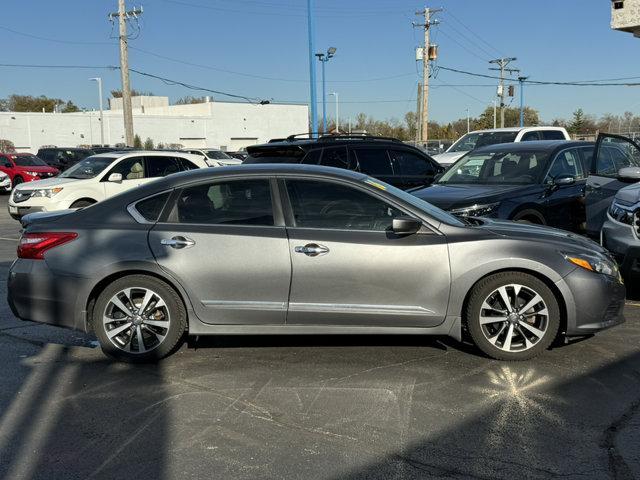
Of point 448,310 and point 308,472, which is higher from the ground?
point 448,310

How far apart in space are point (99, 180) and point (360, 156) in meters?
5.88

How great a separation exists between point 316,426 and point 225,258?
1621 millimetres

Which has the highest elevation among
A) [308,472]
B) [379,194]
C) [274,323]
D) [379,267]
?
[379,194]

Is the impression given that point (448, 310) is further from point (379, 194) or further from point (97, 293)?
point (97, 293)

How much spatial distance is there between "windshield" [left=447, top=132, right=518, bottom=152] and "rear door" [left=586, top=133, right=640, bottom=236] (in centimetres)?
678

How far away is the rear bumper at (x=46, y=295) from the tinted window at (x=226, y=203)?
39.6 inches

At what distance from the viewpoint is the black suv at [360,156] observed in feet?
32.0

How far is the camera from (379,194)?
532 cm

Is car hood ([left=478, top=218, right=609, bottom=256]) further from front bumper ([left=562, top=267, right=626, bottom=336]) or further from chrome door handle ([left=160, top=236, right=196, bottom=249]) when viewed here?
chrome door handle ([left=160, top=236, right=196, bottom=249])

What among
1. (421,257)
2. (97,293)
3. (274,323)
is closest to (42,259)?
(97,293)

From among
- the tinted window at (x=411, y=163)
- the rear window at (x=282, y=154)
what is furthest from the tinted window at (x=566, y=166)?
the rear window at (x=282, y=154)

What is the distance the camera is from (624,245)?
680 cm

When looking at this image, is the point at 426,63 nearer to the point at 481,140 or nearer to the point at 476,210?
the point at 481,140

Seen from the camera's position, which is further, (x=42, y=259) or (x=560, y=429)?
(x=42, y=259)
